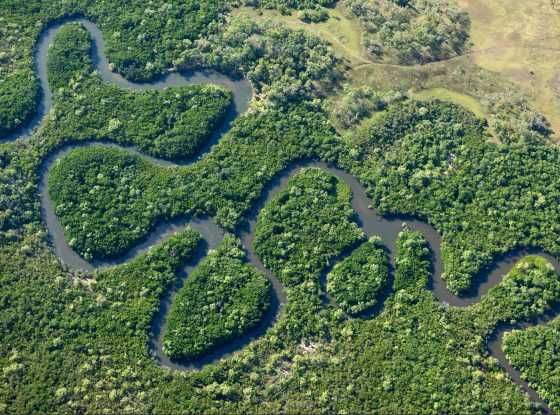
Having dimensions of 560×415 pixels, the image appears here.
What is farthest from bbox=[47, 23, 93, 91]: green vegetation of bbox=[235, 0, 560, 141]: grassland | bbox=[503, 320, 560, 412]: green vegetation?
bbox=[503, 320, 560, 412]: green vegetation

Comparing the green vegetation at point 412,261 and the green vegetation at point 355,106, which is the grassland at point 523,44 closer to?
the green vegetation at point 355,106

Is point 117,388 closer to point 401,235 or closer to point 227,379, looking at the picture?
point 227,379

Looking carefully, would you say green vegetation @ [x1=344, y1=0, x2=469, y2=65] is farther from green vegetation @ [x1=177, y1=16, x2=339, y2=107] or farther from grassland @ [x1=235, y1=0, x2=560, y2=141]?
green vegetation @ [x1=177, y1=16, x2=339, y2=107]

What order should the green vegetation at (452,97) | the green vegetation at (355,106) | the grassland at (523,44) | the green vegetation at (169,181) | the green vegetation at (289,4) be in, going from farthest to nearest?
1. the green vegetation at (289,4)
2. the grassland at (523,44)
3. the green vegetation at (452,97)
4. the green vegetation at (355,106)
5. the green vegetation at (169,181)

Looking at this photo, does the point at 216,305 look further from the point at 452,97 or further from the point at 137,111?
the point at 452,97

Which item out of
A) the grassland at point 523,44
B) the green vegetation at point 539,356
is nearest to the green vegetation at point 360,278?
the green vegetation at point 539,356

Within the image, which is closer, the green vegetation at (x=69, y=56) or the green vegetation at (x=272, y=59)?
the green vegetation at (x=272, y=59)
